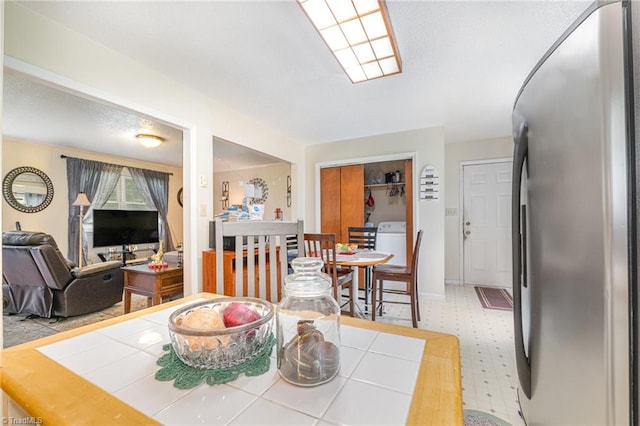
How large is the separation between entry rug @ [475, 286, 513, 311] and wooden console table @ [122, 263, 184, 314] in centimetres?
363

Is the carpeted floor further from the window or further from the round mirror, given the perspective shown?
the window

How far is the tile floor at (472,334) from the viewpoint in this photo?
165 cm

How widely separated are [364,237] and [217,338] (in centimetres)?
309

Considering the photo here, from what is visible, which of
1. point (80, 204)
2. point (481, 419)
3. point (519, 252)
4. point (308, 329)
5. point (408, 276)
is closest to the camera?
point (308, 329)

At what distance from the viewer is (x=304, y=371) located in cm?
54

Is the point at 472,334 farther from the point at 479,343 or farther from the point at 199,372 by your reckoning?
the point at 199,372

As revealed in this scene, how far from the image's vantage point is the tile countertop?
0.45 m

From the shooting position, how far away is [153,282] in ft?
8.63

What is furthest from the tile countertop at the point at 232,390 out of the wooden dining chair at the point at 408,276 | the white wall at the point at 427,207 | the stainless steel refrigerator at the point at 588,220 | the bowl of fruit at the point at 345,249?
the white wall at the point at 427,207

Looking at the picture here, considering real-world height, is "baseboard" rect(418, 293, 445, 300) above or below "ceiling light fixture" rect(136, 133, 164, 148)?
below

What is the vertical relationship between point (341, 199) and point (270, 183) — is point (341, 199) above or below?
below

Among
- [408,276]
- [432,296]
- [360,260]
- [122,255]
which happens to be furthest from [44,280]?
[432,296]

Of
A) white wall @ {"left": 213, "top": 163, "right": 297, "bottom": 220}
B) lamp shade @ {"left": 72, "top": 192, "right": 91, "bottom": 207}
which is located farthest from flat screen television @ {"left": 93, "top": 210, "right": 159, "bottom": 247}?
white wall @ {"left": 213, "top": 163, "right": 297, "bottom": 220}

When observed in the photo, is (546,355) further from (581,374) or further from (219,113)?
(219,113)
